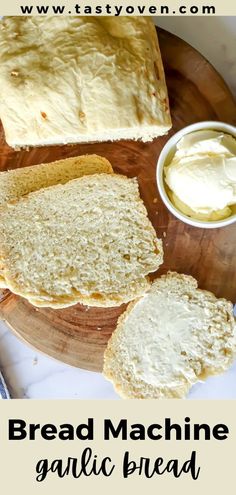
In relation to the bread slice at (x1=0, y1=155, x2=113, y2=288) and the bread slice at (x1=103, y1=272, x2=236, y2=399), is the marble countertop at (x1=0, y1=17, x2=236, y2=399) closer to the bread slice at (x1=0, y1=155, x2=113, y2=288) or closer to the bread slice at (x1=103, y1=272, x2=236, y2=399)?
the bread slice at (x1=103, y1=272, x2=236, y2=399)

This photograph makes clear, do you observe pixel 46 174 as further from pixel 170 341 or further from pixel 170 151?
pixel 170 341

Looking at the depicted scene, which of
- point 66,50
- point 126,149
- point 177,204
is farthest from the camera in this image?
point 126,149

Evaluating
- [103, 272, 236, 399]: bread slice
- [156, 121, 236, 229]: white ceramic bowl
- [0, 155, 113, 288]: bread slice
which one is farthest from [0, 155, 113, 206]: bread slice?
[103, 272, 236, 399]: bread slice

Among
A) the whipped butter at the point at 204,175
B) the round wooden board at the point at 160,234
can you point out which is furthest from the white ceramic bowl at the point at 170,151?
the round wooden board at the point at 160,234

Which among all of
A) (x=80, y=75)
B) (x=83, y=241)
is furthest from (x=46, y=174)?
(x=80, y=75)

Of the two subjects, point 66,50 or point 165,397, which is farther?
point 165,397

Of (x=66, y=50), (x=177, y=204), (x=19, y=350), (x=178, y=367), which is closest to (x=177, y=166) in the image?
(x=177, y=204)

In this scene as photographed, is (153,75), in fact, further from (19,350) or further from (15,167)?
(19,350)
